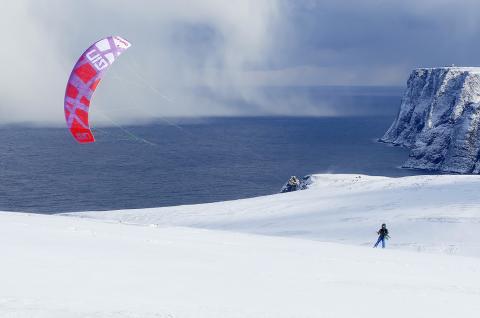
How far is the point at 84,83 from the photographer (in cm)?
2312

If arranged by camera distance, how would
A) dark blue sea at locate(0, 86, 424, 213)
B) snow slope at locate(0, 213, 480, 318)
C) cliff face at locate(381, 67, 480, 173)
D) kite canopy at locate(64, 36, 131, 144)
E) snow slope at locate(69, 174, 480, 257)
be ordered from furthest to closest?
cliff face at locate(381, 67, 480, 173), dark blue sea at locate(0, 86, 424, 213), snow slope at locate(69, 174, 480, 257), kite canopy at locate(64, 36, 131, 144), snow slope at locate(0, 213, 480, 318)

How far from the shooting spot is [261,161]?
125188 mm

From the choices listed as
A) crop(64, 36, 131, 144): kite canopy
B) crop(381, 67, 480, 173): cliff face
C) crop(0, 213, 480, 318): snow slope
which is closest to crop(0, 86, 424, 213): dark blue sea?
crop(381, 67, 480, 173): cliff face

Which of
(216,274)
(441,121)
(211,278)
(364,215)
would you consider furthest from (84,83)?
(441,121)

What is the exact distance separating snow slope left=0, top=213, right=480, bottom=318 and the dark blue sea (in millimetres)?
37234

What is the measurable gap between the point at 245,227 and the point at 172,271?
21.0 meters

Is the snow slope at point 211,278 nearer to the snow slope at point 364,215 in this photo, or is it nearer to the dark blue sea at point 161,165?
the snow slope at point 364,215

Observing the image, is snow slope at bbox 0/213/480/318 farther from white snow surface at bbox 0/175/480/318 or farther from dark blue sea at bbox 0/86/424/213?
dark blue sea at bbox 0/86/424/213

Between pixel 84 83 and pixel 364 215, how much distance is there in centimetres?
1894

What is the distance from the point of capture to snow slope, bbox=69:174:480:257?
28.1 m

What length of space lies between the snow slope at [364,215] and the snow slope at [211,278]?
337 inches

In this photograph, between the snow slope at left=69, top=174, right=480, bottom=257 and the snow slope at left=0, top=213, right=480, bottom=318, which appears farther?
the snow slope at left=69, top=174, right=480, bottom=257

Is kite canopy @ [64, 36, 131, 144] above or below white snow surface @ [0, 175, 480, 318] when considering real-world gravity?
above

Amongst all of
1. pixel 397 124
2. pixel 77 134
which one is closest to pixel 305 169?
pixel 397 124
